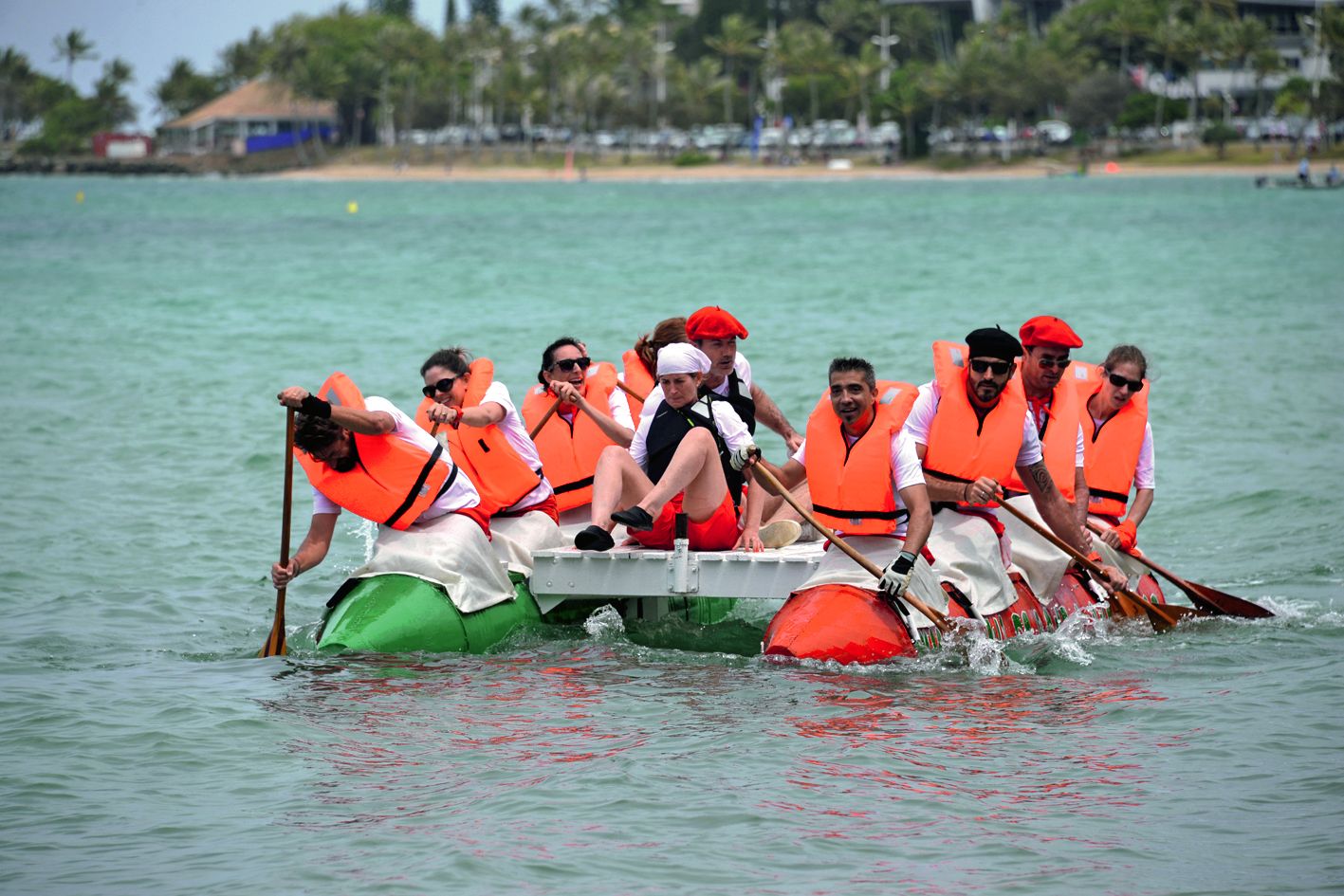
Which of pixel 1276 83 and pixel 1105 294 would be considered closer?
pixel 1105 294

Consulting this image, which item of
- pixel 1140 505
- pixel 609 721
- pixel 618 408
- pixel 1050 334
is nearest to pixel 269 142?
pixel 618 408

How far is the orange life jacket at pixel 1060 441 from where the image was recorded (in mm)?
10164

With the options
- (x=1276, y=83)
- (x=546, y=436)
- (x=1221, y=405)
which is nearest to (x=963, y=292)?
(x=1221, y=405)

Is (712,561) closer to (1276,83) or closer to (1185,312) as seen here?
(1185,312)

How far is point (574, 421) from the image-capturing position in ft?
37.7

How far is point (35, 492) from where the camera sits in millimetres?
16188

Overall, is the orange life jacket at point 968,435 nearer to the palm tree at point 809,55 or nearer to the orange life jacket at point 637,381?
the orange life jacket at point 637,381

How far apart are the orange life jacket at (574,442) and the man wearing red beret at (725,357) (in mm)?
797

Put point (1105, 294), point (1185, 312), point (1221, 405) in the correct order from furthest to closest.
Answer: point (1105, 294)
point (1185, 312)
point (1221, 405)

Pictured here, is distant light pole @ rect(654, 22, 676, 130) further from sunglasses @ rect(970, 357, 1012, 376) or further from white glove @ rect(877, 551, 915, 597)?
white glove @ rect(877, 551, 915, 597)

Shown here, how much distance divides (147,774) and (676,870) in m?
2.74

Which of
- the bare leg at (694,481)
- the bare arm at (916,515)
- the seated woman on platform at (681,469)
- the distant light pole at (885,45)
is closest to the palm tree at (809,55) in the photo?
the distant light pole at (885,45)

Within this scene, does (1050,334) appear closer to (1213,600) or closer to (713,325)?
(713,325)

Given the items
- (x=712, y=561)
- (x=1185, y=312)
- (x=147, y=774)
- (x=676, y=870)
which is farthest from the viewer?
(x=1185, y=312)
